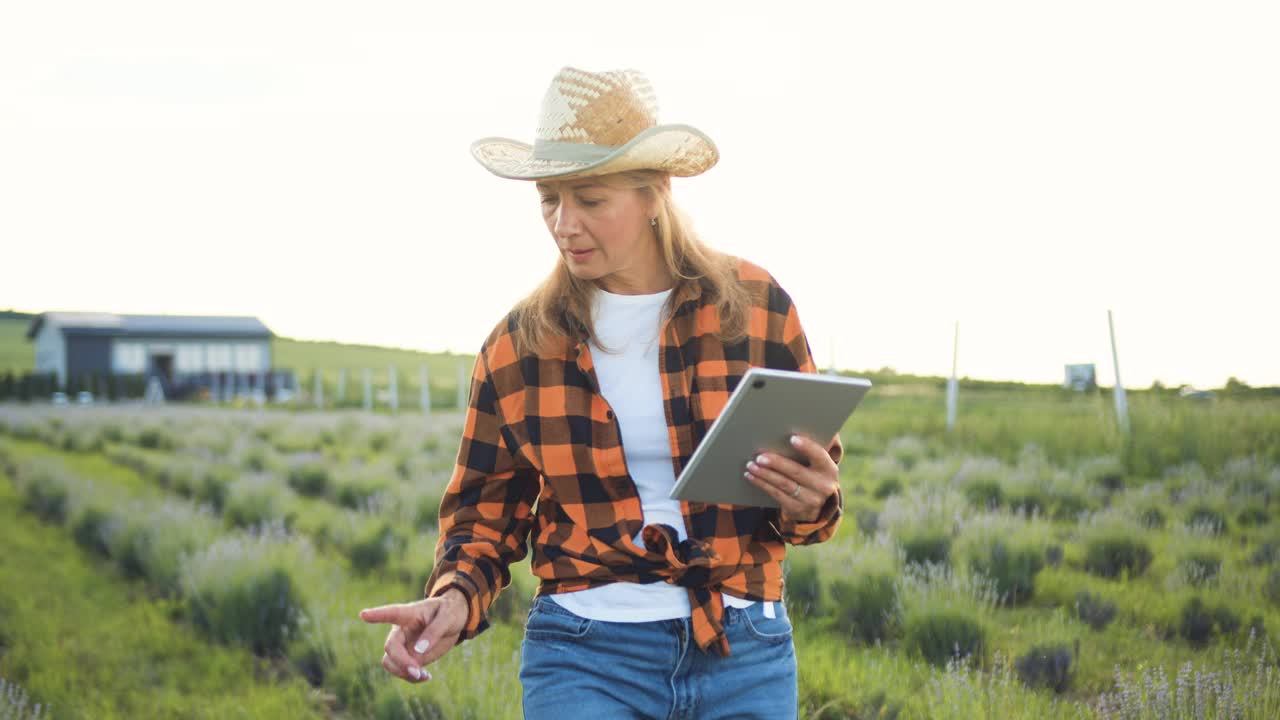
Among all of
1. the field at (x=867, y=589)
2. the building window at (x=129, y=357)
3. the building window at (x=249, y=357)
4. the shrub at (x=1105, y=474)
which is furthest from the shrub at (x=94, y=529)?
the building window at (x=249, y=357)

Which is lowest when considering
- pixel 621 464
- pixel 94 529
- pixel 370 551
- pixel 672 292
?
pixel 94 529

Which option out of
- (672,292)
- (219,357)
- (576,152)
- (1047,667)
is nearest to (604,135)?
(576,152)

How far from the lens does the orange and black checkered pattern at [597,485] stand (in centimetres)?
189

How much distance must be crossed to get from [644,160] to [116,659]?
4.50 m

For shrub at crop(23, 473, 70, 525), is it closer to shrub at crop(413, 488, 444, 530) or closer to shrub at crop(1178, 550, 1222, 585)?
shrub at crop(413, 488, 444, 530)

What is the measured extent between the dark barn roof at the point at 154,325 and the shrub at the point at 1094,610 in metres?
51.5

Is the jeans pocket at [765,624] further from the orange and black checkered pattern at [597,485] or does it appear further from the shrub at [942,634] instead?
the shrub at [942,634]

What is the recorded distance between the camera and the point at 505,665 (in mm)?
4000

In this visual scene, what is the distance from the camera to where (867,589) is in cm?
492

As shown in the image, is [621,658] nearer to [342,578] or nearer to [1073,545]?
[342,578]

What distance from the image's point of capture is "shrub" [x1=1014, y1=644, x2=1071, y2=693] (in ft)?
12.8

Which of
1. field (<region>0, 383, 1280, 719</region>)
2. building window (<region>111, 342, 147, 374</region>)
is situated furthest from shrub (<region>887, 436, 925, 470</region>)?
building window (<region>111, 342, 147, 374</region>)

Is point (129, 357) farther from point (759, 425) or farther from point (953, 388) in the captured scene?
point (759, 425)

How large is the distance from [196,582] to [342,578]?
86 cm
